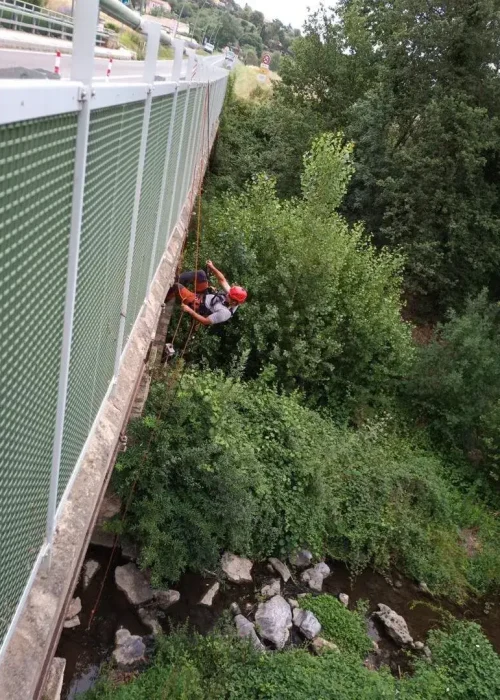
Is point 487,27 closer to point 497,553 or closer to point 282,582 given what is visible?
point 497,553

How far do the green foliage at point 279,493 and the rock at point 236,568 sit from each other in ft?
0.83

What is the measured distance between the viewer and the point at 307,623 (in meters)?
8.48

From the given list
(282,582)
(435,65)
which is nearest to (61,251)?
(282,582)

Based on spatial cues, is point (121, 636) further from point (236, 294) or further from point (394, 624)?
point (236, 294)

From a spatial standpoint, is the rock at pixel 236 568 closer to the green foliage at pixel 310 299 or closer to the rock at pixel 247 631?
the rock at pixel 247 631

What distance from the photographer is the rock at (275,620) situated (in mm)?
8117

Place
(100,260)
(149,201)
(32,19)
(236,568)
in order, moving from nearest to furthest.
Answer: (32,19) → (100,260) → (149,201) → (236,568)

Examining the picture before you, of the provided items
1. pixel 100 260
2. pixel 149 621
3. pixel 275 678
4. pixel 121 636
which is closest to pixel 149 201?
pixel 100 260

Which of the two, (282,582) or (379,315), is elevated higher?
(379,315)

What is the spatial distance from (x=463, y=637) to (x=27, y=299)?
940cm

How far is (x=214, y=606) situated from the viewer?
8.45 metres

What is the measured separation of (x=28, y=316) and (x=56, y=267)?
330 millimetres

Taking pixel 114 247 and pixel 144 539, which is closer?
pixel 114 247

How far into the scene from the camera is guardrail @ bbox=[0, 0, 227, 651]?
5.90ft
